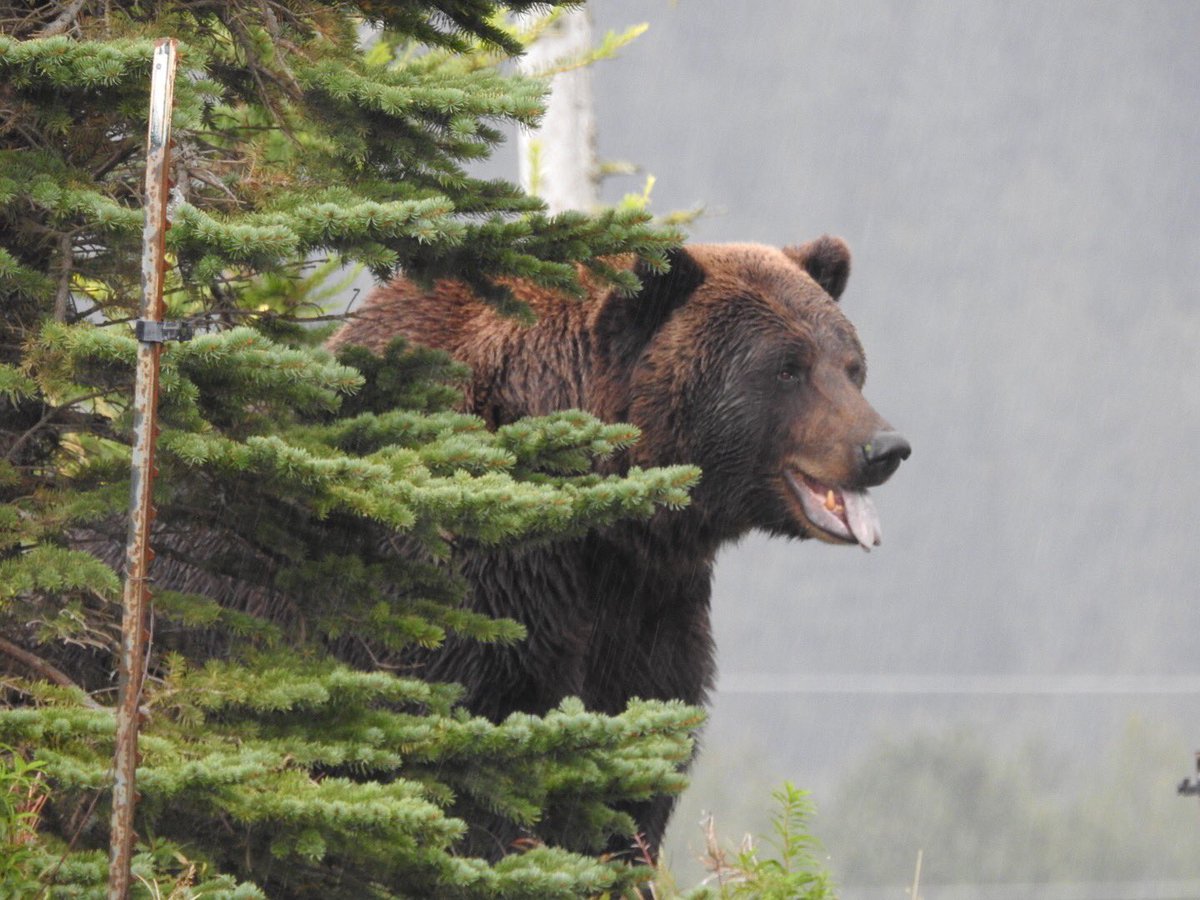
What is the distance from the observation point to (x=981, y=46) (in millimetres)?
80688

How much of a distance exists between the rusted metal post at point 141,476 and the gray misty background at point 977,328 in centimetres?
3134

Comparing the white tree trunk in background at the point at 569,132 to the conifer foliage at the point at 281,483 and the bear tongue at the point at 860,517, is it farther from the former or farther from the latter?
the conifer foliage at the point at 281,483

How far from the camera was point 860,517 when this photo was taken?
15.1ft

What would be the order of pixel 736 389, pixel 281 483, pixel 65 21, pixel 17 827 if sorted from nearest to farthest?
pixel 17 827 → pixel 281 483 → pixel 65 21 → pixel 736 389

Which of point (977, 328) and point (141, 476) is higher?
point (977, 328)

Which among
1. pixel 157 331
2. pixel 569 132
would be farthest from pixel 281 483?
pixel 569 132

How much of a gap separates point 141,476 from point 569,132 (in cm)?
716

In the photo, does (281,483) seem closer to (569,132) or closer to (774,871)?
(774,871)

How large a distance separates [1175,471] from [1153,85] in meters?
24.1

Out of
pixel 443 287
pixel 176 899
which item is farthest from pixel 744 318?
pixel 176 899

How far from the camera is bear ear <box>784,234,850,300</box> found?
5195 millimetres

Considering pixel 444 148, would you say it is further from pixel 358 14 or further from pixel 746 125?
pixel 746 125

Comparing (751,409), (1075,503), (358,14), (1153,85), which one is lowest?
(751,409)

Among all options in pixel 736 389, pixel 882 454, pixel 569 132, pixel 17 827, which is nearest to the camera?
pixel 17 827
